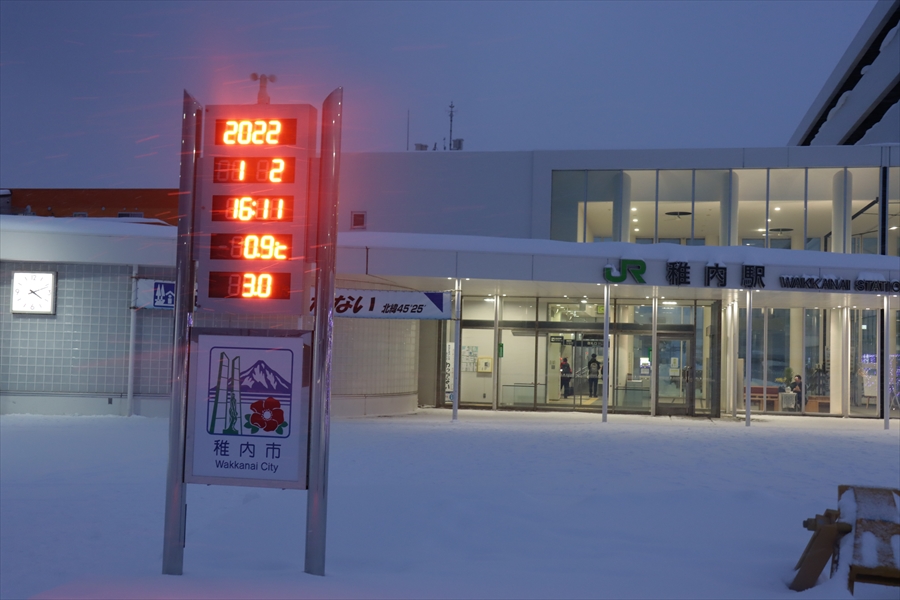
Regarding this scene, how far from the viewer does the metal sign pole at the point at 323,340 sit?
5.39 m

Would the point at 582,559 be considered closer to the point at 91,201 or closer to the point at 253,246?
the point at 253,246

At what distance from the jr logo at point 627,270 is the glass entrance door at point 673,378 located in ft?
15.0

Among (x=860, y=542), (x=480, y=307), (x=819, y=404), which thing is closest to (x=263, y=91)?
(x=860, y=542)

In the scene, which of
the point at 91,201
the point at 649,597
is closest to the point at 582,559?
the point at 649,597

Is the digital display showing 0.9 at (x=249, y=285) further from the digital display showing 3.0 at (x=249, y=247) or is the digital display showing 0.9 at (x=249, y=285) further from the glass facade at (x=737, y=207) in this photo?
the glass facade at (x=737, y=207)

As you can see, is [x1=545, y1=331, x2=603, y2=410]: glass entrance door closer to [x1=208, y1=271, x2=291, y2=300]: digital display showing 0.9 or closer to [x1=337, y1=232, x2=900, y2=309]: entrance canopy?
[x1=337, y1=232, x2=900, y2=309]: entrance canopy

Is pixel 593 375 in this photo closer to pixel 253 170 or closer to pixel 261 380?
pixel 261 380

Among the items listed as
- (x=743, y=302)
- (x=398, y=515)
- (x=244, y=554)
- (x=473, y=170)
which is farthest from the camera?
(x=473, y=170)

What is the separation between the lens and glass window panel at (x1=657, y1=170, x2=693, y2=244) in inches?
921

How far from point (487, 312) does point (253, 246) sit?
629 inches

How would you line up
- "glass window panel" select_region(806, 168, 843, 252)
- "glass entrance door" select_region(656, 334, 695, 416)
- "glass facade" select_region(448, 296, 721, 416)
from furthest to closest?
"glass window panel" select_region(806, 168, 843, 252)
"glass facade" select_region(448, 296, 721, 416)
"glass entrance door" select_region(656, 334, 695, 416)

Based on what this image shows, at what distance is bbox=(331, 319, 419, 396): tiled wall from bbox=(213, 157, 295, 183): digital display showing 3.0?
10614 mm

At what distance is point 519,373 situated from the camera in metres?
21.2

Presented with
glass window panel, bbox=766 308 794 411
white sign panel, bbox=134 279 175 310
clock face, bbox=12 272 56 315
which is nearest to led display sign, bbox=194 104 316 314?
white sign panel, bbox=134 279 175 310
